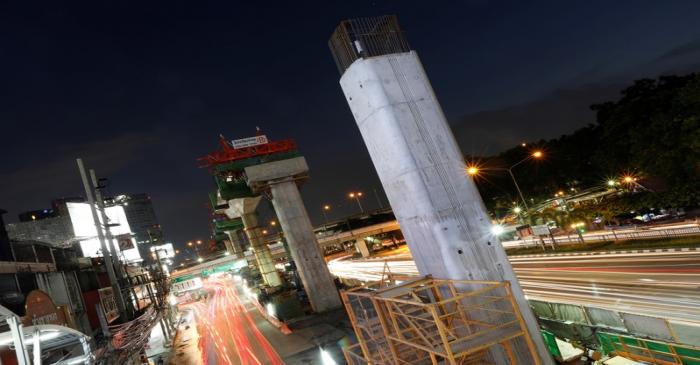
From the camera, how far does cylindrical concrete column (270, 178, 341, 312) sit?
33656mm

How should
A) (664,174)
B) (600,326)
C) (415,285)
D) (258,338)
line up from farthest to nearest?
1. (664,174)
2. (258,338)
3. (600,326)
4. (415,285)

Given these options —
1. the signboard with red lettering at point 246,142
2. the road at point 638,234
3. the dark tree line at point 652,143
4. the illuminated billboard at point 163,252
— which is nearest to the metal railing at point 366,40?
the signboard with red lettering at point 246,142

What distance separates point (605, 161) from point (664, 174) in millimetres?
13620

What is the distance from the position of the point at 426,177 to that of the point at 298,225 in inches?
1017

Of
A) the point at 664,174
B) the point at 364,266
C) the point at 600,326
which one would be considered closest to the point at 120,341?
the point at 600,326

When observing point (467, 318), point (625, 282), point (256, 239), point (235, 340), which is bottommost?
point (625, 282)

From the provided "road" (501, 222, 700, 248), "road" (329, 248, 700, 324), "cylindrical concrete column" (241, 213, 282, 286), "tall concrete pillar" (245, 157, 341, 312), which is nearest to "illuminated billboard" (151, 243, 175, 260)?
"cylindrical concrete column" (241, 213, 282, 286)

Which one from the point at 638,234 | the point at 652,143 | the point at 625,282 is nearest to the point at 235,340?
the point at 625,282

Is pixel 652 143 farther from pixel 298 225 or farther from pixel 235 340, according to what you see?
pixel 235 340

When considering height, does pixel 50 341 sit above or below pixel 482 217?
above

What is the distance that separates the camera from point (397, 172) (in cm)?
1043

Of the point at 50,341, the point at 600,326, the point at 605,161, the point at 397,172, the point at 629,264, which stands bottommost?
the point at 629,264

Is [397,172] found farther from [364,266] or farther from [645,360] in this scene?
[364,266]

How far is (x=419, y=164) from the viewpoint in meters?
10.1
